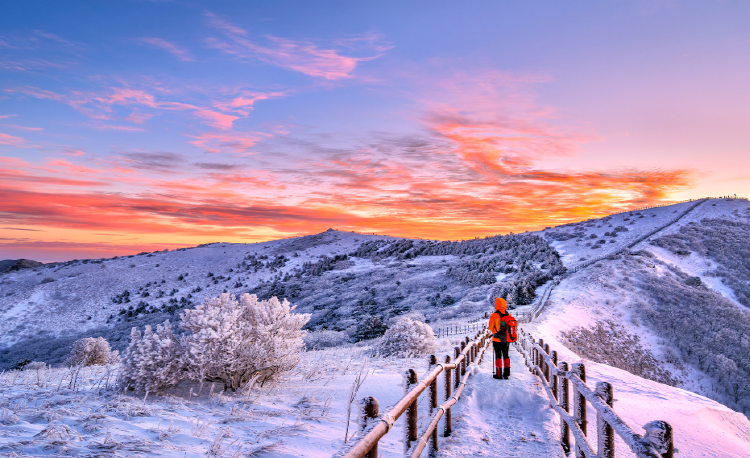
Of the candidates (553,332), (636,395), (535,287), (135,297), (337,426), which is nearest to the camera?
(337,426)

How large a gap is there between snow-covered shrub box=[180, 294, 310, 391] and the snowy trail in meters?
4.06

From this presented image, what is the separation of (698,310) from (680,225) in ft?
118

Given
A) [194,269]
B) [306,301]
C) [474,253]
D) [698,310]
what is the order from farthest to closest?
[194,269]
[474,253]
[306,301]
[698,310]

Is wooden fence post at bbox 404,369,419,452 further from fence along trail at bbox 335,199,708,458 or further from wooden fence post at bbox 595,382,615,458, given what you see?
wooden fence post at bbox 595,382,615,458

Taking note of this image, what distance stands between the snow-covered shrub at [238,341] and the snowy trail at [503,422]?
4059 millimetres

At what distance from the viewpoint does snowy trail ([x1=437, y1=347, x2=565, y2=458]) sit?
564cm

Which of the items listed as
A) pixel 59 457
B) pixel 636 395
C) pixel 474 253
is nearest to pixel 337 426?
pixel 59 457

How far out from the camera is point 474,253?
192 ft

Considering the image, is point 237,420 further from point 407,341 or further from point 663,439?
point 407,341

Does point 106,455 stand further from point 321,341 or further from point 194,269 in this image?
point 194,269

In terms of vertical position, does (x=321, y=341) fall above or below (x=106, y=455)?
below

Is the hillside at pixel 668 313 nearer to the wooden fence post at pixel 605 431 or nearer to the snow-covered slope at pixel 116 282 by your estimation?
the wooden fence post at pixel 605 431

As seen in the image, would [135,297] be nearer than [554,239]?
Yes

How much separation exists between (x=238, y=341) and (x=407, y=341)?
27.6 feet
